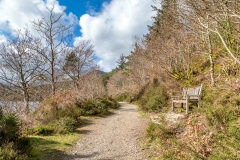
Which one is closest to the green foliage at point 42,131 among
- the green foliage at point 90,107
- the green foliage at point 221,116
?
the green foliage at point 90,107

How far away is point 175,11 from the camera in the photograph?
5137mm

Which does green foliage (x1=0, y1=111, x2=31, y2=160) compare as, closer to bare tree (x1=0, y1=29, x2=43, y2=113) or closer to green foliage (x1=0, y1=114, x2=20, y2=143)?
green foliage (x1=0, y1=114, x2=20, y2=143)

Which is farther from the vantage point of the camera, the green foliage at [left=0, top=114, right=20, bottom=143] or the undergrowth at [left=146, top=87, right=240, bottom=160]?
the green foliage at [left=0, top=114, right=20, bottom=143]

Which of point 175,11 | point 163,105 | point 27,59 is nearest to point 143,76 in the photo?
point 163,105

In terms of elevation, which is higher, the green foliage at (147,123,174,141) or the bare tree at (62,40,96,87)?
the bare tree at (62,40,96,87)

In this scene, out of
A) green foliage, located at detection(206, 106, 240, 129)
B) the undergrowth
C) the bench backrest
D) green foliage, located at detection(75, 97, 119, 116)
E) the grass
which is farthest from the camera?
green foliage, located at detection(75, 97, 119, 116)

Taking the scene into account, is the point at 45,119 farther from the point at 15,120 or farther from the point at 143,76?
the point at 143,76

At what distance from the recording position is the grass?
4.58m

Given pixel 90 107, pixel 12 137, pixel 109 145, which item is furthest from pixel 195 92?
pixel 12 137

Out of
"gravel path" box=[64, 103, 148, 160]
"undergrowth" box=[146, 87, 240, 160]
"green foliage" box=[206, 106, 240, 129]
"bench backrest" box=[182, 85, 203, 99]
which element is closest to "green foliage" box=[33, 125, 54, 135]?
"gravel path" box=[64, 103, 148, 160]

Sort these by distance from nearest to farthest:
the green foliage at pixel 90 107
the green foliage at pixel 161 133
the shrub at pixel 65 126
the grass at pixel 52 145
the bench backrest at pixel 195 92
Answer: the grass at pixel 52 145
the green foliage at pixel 161 133
the shrub at pixel 65 126
the bench backrest at pixel 195 92
the green foliage at pixel 90 107

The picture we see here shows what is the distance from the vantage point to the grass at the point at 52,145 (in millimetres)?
4584

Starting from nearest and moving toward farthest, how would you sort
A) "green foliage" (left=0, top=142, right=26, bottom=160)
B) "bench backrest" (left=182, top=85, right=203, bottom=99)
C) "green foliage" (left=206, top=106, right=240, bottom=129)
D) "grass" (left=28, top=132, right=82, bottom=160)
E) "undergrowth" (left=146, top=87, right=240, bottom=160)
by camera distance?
"undergrowth" (left=146, top=87, right=240, bottom=160), "green foliage" (left=0, top=142, right=26, bottom=160), "green foliage" (left=206, top=106, right=240, bottom=129), "grass" (left=28, top=132, right=82, bottom=160), "bench backrest" (left=182, top=85, right=203, bottom=99)

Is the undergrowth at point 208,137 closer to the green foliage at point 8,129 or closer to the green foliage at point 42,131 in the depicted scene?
the green foliage at point 8,129
